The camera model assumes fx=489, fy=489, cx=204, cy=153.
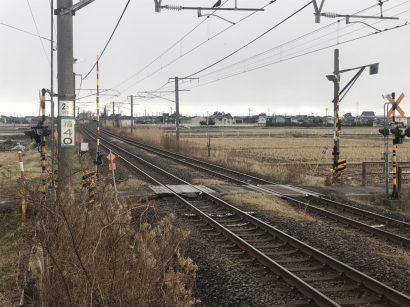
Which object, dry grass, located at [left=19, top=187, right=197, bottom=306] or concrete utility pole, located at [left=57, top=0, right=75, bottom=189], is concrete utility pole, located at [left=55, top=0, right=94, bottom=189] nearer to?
concrete utility pole, located at [left=57, top=0, right=75, bottom=189]

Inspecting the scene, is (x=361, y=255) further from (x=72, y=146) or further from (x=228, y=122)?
(x=228, y=122)

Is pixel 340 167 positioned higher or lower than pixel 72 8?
lower

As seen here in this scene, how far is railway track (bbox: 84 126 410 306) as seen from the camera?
→ 21.1 ft

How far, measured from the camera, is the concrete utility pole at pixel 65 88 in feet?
32.3

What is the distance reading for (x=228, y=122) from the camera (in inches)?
7475

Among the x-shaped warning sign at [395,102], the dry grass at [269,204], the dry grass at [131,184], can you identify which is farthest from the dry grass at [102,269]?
the x-shaped warning sign at [395,102]

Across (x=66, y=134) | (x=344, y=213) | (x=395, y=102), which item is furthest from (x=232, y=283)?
(x=395, y=102)

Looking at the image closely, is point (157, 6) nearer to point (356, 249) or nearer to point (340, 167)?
point (356, 249)

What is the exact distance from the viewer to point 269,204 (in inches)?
563

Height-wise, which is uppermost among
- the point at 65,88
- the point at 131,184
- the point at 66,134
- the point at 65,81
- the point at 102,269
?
the point at 65,81

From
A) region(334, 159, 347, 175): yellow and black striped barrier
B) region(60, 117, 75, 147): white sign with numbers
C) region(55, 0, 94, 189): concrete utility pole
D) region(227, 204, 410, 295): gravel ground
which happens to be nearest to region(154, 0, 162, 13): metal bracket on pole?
region(55, 0, 94, 189): concrete utility pole

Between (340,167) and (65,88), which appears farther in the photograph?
(340,167)

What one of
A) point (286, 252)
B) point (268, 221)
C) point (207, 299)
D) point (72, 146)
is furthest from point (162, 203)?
point (207, 299)

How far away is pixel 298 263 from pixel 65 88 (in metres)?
5.67
